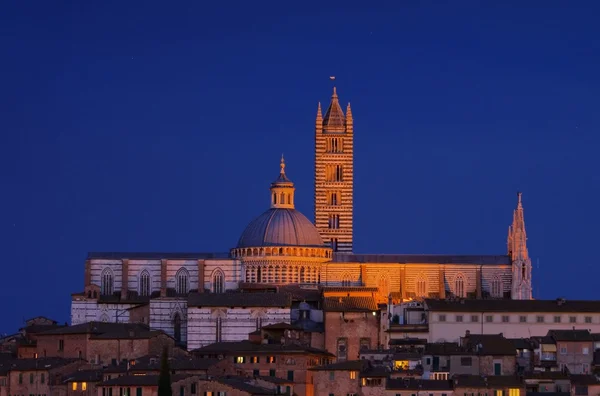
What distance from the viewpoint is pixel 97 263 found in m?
125

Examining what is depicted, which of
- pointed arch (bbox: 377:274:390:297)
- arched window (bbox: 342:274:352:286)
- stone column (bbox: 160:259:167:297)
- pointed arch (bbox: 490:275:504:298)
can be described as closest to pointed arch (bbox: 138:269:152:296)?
stone column (bbox: 160:259:167:297)

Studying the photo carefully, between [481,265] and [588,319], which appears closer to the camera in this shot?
[588,319]

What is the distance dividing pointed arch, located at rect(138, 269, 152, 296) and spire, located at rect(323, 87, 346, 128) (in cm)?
1951

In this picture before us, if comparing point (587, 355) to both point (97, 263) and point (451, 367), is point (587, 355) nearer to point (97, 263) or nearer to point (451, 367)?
point (451, 367)

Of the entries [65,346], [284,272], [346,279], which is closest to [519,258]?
[346,279]

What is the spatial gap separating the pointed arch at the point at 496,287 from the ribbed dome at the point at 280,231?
32.4ft

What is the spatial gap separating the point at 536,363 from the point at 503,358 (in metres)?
2.39

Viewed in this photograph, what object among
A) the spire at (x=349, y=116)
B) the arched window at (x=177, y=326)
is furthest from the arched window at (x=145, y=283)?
the spire at (x=349, y=116)

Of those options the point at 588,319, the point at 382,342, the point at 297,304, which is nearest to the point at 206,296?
the point at 297,304

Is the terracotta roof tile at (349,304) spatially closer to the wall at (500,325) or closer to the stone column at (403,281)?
the wall at (500,325)

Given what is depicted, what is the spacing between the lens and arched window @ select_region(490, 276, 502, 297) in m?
124

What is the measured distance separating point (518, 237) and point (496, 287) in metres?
3.10

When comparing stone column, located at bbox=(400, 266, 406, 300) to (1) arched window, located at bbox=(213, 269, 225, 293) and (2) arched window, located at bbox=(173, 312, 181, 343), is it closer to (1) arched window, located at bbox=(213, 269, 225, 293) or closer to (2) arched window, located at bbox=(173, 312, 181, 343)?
(1) arched window, located at bbox=(213, 269, 225, 293)

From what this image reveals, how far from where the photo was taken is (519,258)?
12394cm
